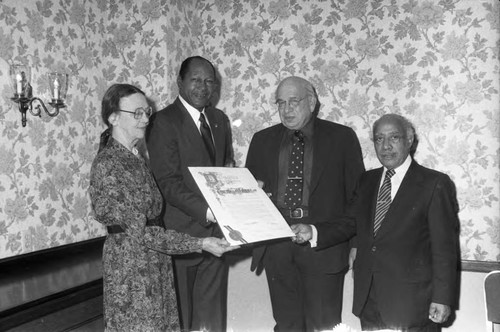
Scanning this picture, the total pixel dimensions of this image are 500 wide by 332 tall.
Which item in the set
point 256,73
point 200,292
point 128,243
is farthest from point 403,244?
point 256,73

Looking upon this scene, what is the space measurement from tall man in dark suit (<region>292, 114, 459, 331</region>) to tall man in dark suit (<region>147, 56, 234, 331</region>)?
0.58m

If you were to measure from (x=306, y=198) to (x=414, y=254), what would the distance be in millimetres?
601

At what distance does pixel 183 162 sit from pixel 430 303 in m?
1.38

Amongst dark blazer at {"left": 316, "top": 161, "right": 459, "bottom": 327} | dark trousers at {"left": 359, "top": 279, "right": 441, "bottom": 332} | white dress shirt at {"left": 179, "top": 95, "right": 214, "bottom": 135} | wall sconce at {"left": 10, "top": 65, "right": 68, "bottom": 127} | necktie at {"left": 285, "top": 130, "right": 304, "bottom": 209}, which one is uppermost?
wall sconce at {"left": 10, "top": 65, "right": 68, "bottom": 127}

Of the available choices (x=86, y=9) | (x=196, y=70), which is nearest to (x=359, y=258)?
(x=196, y=70)

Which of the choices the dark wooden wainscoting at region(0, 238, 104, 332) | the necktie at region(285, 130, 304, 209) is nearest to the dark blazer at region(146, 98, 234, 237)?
the necktie at region(285, 130, 304, 209)

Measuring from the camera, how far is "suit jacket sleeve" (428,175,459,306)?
2.42 metres

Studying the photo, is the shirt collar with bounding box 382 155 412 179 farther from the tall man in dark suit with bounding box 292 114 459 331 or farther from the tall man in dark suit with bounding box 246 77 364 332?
the tall man in dark suit with bounding box 246 77 364 332

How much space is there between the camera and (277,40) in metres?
3.72

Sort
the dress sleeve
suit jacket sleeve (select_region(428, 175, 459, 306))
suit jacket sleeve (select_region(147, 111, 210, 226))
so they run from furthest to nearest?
1. suit jacket sleeve (select_region(147, 111, 210, 226))
2. suit jacket sleeve (select_region(428, 175, 459, 306))
3. the dress sleeve

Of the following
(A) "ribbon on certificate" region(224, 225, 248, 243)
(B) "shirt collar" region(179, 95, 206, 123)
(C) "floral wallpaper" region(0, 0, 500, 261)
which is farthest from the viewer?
(C) "floral wallpaper" region(0, 0, 500, 261)

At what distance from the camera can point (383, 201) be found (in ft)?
8.59

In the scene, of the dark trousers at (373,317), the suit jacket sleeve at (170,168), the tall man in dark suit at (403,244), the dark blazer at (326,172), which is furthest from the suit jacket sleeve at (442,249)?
the suit jacket sleeve at (170,168)

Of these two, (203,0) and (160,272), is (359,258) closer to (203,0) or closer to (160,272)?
(160,272)
